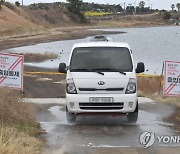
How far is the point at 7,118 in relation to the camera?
31.1 ft

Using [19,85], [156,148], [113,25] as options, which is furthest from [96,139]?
[113,25]

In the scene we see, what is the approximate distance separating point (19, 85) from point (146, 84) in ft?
36.9

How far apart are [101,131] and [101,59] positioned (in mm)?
1933

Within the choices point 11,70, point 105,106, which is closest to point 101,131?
point 105,106

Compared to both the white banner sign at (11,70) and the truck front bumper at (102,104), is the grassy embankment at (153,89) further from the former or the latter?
the white banner sign at (11,70)

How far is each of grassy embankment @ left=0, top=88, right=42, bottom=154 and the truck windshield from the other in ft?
5.21

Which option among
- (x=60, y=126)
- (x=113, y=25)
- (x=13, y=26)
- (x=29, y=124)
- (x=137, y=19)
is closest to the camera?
(x=29, y=124)

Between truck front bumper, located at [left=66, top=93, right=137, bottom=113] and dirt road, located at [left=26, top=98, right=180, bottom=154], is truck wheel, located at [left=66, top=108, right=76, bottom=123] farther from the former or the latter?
truck front bumper, located at [left=66, top=93, right=137, bottom=113]

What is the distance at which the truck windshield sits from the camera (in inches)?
429

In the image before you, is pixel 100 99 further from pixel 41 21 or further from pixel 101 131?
pixel 41 21

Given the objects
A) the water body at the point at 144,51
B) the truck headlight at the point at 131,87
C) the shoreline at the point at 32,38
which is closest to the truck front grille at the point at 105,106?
the truck headlight at the point at 131,87

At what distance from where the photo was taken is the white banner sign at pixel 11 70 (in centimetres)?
1252

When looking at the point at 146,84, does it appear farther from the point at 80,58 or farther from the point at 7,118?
the point at 7,118

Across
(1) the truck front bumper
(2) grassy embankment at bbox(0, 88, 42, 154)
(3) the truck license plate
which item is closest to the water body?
(1) the truck front bumper
